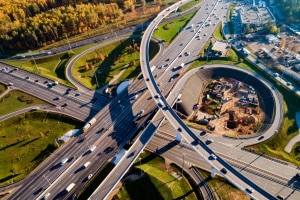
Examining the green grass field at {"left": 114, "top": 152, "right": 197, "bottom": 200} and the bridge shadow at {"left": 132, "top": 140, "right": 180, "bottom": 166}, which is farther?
the bridge shadow at {"left": 132, "top": 140, "right": 180, "bottom": 166}

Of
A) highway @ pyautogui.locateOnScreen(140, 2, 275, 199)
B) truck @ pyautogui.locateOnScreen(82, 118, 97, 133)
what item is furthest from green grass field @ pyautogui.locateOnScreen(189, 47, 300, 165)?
truck @ pyautogui.locateOnScreen(82, 118, 97, 133)

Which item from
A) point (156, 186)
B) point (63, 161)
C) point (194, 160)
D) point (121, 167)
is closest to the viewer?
point (121, 167)

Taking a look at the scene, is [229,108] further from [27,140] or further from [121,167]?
[27,140]

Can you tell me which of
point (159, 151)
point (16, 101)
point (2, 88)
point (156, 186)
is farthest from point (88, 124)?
point (2, 88)

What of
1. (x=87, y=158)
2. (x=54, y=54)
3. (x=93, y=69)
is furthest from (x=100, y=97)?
(x=54, y=54)

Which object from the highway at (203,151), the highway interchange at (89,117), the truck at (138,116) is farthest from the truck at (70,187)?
the highway at (203,151)

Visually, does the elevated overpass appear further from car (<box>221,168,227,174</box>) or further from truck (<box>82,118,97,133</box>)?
truck (<box>82,118,97,133</box>)
